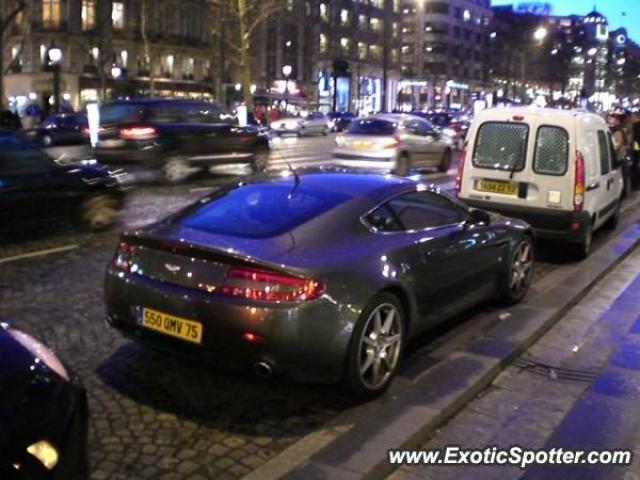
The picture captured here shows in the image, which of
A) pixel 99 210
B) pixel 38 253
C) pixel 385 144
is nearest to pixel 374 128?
pixel 385 144

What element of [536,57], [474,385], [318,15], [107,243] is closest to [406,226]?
[474,385]

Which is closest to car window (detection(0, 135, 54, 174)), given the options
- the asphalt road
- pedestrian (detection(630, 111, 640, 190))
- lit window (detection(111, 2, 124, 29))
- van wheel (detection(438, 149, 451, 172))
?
the asphalt road

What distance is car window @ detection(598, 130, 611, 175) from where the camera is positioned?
10.1m

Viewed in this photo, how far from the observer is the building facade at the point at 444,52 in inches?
4218

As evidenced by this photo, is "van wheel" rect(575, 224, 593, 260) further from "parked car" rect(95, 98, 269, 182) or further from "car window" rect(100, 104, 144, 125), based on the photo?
"car window" rect(100, 104, 144, 125)

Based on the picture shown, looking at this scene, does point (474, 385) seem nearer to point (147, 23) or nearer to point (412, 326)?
point (412, 326)

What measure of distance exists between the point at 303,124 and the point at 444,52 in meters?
74.2

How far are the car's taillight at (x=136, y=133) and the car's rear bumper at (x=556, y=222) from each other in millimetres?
8929

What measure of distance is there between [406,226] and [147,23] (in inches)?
2356

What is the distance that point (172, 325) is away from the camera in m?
4.56

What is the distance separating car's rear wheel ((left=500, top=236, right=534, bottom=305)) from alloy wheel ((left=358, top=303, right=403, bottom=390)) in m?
2.20

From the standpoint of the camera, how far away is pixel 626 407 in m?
5.00

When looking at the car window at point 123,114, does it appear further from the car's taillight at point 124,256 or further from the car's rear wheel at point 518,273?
the car's taillight at point 124,256

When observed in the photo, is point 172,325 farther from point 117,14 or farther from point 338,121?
point 117,14
